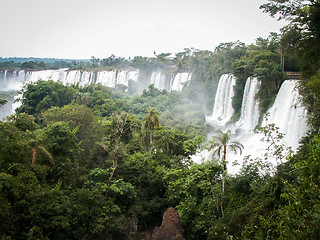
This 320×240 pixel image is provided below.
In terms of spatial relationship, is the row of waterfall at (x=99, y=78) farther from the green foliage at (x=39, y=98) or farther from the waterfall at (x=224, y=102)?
the green foliage at (x=39, y=98)

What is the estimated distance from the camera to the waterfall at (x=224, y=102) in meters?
36.8

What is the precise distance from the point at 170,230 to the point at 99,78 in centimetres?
6408

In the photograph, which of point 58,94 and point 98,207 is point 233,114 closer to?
point 58,94

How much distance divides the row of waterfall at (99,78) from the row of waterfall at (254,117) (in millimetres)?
20117

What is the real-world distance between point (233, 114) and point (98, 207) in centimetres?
2752

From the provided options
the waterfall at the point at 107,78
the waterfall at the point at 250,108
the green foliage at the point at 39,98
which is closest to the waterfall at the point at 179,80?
the waterfall at the point at 107,78

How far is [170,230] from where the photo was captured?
1092 cm

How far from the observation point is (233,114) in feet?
116

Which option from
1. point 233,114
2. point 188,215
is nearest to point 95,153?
point 188,215

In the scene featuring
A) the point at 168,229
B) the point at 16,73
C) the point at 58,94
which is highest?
the point at 16,73

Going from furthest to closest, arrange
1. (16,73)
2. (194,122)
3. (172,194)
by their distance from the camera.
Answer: (16,73) < (194,122) < (172,194)

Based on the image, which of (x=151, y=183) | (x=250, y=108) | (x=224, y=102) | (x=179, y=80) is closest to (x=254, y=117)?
(x=250, y=108)

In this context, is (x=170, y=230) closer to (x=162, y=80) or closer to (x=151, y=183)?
(x=151, y=183)

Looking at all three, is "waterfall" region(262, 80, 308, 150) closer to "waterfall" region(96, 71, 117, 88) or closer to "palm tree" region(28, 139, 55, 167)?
"palm tree" region(28, 139, 55, 167)
